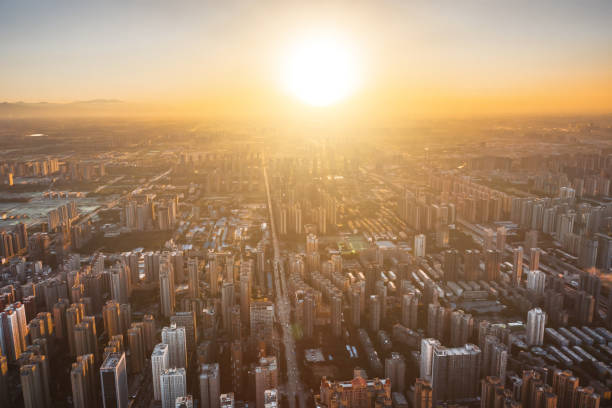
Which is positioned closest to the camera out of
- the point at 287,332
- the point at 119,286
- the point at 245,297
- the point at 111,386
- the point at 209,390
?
the point at 111,386

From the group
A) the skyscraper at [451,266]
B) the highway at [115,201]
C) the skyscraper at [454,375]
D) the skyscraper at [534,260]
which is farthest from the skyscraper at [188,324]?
the skyscraper at [534,260]

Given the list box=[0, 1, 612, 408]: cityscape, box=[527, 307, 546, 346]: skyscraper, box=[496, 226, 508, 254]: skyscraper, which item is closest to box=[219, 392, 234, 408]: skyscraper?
box=[0, 1, 612, 408]: cityscape

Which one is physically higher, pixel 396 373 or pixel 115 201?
pixel 115 201

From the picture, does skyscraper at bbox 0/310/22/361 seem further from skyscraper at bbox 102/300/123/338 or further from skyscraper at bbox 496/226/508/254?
skyscraper at bbox 496/226/508/254

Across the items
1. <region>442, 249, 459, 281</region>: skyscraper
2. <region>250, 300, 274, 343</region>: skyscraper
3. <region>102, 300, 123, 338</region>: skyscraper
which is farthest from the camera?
<region>442, 249, 459, 281</region>: skyscraper

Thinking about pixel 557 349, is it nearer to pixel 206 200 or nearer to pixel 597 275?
pixel 597 275

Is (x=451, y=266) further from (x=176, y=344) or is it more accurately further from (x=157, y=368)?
(x=157, y=368)

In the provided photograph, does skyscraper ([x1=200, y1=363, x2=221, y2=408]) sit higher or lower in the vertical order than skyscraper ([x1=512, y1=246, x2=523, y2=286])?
lower

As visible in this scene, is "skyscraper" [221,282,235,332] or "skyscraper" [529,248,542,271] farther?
"skyscraper" [529,248,542,271]

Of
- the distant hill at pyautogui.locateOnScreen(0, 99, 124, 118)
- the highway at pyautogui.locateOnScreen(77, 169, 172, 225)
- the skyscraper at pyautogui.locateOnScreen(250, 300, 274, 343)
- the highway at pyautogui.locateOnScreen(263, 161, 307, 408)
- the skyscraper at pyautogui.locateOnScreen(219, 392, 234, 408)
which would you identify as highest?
the distant hill at pyautogui.locateOnScreen(0, 99, 124, 118)

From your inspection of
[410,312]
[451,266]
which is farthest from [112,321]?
[451,266]

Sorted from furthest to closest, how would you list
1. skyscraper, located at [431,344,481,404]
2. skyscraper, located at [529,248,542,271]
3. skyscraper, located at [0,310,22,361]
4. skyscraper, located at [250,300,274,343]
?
1. skyscraper, located at [529,248,542,271]
2. skyscraper, located at [250,300,274,343]
3. skyscraper, located at [0,310,22,361]
4. skyscraper, located at [431,344,481,404]
